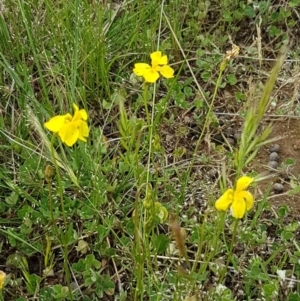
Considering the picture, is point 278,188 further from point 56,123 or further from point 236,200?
point 56,123

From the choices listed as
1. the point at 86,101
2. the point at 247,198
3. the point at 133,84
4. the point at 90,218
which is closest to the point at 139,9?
the point at 133,84

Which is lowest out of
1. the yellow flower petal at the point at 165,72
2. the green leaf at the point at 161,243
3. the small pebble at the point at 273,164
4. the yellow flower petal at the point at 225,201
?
the small pebble at the point at 273,164

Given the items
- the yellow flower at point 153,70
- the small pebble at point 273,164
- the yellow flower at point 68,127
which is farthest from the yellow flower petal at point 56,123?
the small pebble at point 273,164

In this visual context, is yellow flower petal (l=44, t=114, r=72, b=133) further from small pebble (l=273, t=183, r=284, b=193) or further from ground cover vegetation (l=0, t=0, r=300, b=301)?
small pebble (l=273, t=183, r=284, b=193)

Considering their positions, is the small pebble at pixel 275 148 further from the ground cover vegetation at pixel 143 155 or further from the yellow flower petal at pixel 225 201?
the yellow flower petal at pixel 225 201

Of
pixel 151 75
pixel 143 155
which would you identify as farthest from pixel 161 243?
pixel 151 75

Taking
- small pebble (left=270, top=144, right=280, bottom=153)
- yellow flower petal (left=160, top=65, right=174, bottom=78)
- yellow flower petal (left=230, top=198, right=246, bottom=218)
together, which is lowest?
small pebble (left=270, top=144, right=280, bottom=153)

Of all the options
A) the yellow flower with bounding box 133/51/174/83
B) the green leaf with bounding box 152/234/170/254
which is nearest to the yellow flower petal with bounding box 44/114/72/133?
the yellow flower with bounding box 133/51/174/83
